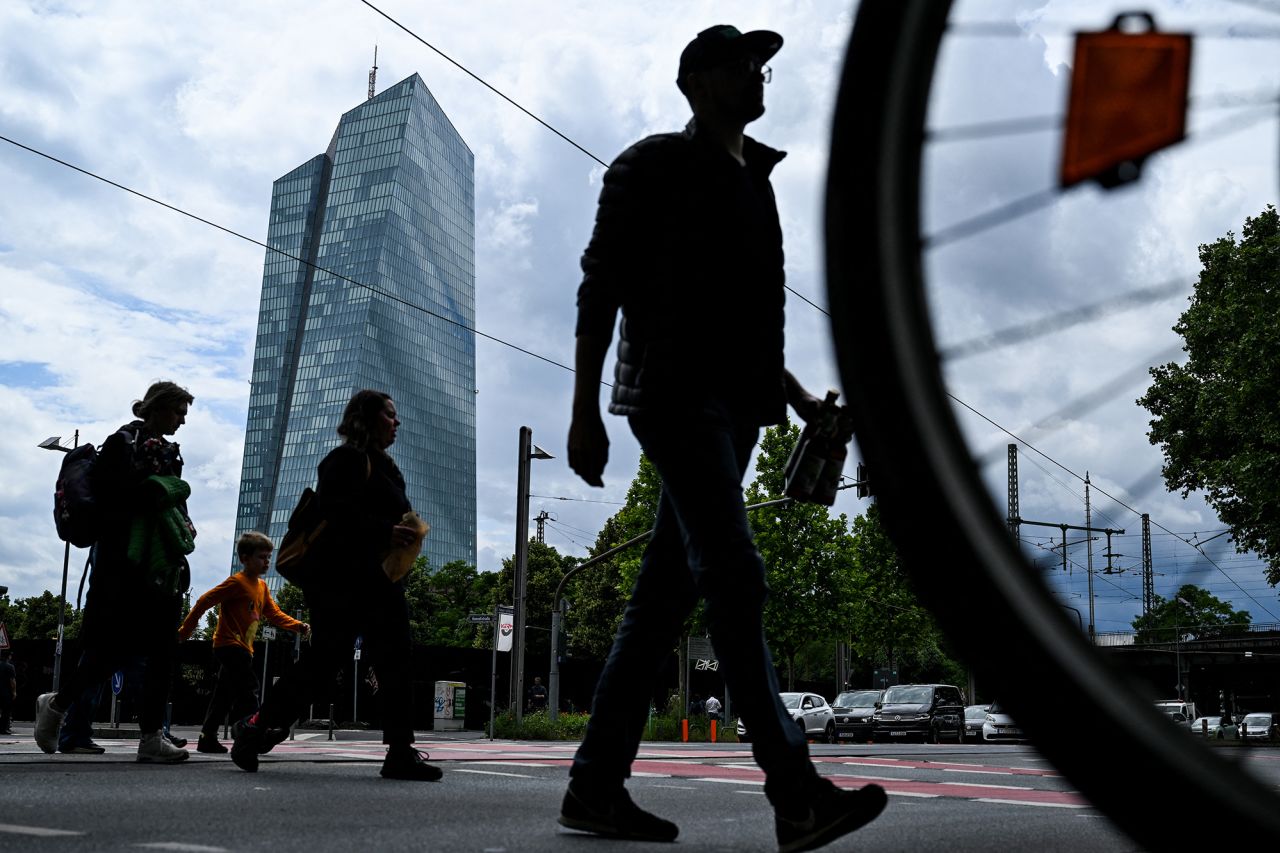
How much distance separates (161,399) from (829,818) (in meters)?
4.61

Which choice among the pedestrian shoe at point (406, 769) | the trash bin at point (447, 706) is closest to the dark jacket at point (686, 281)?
the pedestrian shoe at point (406, 769)

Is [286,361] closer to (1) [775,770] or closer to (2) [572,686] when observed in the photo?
(2) [572,686]

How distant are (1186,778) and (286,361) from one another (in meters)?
133

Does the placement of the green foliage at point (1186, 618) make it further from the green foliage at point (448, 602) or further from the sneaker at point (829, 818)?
the green foliage at point (448, 602)

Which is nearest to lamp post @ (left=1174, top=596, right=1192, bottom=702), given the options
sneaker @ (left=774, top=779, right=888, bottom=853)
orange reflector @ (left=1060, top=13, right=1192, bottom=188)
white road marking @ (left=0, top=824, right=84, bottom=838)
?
orange reflector @ (left=1060, top=13, right=1192, bottom=188)

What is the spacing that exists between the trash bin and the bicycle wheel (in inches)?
1468

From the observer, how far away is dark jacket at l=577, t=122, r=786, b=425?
268 cm

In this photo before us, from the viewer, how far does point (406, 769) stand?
4973 millimetres

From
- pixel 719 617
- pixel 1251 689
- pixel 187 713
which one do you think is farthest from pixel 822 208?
pixel 187 713

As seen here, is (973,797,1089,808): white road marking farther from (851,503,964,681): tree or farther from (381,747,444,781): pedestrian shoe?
(851,503,964,681): tree

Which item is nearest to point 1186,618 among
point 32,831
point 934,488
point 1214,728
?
point 1214,728

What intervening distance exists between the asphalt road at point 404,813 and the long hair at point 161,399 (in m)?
1.65

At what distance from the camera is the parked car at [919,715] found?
33.0 m

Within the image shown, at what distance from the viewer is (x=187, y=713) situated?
32.4 metres
